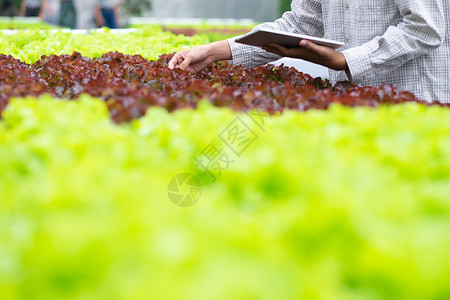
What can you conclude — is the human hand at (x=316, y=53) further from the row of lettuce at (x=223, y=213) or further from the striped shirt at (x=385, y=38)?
the row of lettuce at (x=223, y=213)

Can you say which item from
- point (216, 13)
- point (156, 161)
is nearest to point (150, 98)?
point (156, 161)

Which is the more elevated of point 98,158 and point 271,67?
point 98,158

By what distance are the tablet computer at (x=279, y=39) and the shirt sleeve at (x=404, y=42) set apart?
19 cm

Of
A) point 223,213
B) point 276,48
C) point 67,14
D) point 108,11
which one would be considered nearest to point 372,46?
point 276,48

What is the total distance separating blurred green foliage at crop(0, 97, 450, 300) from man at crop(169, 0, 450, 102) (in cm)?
167

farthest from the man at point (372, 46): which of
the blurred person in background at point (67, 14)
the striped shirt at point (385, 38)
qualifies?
the blurred person in background at point (67, 14)

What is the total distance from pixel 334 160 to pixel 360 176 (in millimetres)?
167

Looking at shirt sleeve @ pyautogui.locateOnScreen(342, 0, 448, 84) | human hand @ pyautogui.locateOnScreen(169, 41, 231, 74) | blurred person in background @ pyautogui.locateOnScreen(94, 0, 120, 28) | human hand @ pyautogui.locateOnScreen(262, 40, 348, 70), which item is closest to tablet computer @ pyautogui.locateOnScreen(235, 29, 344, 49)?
human hand @ pyautogui.locateOnScreen(262, 40, 348, 70)

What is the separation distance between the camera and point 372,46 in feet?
10.5

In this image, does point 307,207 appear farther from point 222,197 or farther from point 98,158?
point 98,158

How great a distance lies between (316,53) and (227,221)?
226cm

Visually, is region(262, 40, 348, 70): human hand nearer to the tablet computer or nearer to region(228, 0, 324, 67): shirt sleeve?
the tablet computer

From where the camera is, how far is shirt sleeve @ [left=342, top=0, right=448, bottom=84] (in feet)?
10.3

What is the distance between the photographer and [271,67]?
12.4ft
